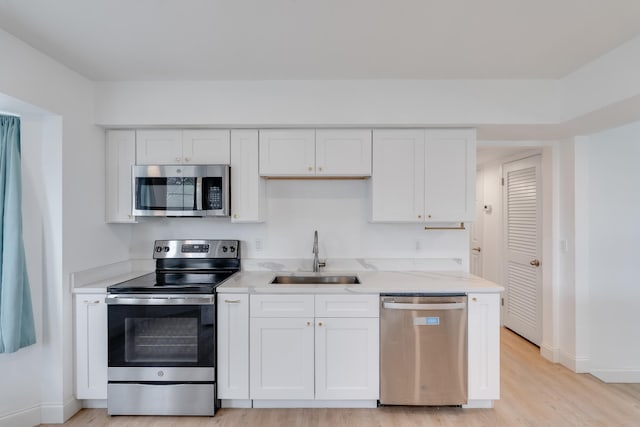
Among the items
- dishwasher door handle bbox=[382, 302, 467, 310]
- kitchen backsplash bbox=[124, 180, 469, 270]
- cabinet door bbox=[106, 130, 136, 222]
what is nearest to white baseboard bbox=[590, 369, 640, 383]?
kitchen backsplash bbox=[124, 180, 469, 270]

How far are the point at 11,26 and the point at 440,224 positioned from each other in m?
3.34

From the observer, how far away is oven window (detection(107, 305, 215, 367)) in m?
2.37

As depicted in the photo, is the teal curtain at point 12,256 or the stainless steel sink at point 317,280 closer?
the teal curtain at point 12,256

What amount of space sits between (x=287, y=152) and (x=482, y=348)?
2.10 metres

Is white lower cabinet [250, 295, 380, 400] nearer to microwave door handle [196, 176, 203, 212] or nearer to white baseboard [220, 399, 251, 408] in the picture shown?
white baseboard [220, 399, 251, 408]

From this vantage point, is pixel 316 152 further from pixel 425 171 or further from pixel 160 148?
pixel 160 148

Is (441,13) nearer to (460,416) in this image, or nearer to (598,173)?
(598,173)

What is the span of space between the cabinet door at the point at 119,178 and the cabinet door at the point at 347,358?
187 centimetres

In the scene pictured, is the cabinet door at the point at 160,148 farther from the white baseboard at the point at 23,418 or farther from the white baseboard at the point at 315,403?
the white baseboard at the point at 315,403

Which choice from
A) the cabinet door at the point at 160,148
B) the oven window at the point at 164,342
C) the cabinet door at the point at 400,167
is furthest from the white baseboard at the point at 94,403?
the cabinet door at the point at 400,167

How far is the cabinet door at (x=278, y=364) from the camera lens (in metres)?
2.42

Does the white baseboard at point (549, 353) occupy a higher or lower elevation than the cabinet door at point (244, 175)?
lower

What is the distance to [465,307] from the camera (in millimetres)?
2402

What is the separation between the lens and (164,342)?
2.39m
